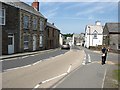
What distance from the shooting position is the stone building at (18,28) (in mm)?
27578

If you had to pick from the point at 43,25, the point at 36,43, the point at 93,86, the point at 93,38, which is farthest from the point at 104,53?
the point at 93,38

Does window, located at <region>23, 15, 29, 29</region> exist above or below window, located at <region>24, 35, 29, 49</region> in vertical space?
above

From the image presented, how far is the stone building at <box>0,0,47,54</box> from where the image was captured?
90.5 feet

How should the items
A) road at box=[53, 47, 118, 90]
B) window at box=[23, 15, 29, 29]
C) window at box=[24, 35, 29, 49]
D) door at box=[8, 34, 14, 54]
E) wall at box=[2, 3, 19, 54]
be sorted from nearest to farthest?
1. road at box=[53, 47, 118, 90]
2. wall at box=[2, 3, 19, 54]
3. door at box=[8, 34, 14, 54]
4. window at box=[23, 15, 29, 29]
5. window at box=[24, 35, 29, 49]

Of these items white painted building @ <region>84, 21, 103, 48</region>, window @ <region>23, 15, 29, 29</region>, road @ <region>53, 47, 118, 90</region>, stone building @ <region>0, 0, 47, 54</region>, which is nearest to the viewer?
road @ <region>53, 47, 118, 90</region>

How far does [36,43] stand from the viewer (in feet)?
135

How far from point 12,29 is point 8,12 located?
7.46 ft

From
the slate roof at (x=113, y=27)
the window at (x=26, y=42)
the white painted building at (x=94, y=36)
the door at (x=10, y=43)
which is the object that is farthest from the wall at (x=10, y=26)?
the white painted building at (x=94, y=36)

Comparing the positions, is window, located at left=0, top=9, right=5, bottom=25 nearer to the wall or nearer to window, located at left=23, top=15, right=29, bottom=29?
the wall

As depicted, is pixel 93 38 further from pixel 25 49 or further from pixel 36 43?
pixel 25 49

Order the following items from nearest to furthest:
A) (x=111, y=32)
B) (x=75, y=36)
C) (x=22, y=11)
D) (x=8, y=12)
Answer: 1. (x=8, y=12)
2. (x=22, y=11)
3. (x=111, y=32)
4. (x=75, y=36)

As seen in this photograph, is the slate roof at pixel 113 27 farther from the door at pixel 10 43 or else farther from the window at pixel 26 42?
the door at pixel 10 43

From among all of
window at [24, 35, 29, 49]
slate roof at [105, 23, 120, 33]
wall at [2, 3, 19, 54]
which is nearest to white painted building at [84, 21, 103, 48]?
slate roof at [105, 23, 120, 33]

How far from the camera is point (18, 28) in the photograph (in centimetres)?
3203
